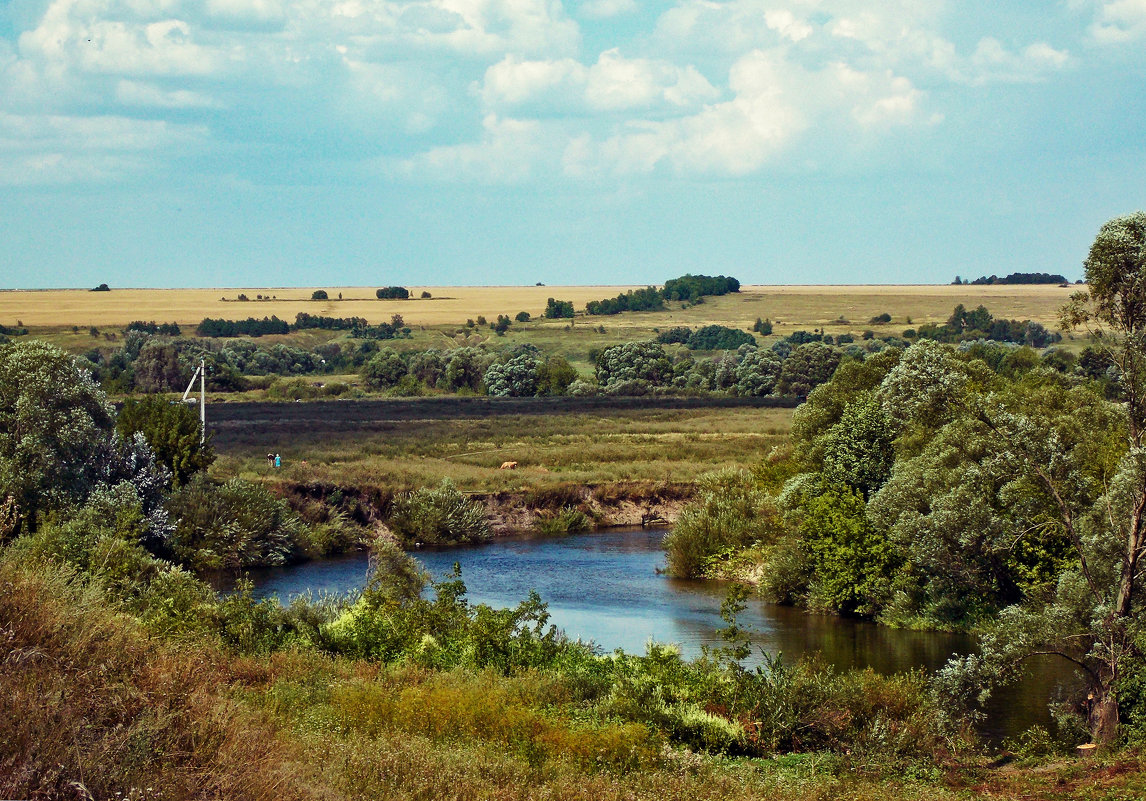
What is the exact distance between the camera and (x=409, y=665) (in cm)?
1978

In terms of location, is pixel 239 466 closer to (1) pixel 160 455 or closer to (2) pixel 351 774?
(1) pixel 160 455

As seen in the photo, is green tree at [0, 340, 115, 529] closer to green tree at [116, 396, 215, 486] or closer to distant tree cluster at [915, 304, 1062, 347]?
green tree at [116, 396, 215, 486]

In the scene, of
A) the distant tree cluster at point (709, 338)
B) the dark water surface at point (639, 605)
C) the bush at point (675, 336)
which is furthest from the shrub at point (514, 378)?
the dark water surface at point (639, 605)

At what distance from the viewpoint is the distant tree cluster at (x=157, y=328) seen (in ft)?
521

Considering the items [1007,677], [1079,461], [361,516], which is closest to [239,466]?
[361,516]

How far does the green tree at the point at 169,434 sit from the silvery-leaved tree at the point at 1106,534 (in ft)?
101

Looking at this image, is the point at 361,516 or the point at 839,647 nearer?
the point at 839,647

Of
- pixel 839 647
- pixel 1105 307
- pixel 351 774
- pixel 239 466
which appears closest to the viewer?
pixel 351 774

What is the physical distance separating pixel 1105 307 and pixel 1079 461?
963cm

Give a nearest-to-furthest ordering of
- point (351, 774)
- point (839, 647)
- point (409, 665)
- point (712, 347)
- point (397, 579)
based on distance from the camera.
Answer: point (351, 774), point (409, 665), point (397, 579), point (839, 647), point (712, 347)

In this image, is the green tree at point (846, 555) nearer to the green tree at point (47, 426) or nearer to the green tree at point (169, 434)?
the green tree at point (47, 426)

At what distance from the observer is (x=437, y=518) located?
4625 cm

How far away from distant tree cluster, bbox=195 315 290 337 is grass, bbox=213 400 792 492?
91.3 m

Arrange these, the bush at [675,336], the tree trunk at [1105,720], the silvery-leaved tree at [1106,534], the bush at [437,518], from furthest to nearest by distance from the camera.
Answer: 1. the bush at [675,336]
2. the bush at [437,518]
3. the tree trunk at [1105,720]
4. the silvery-leaved tree at [1106,534]
